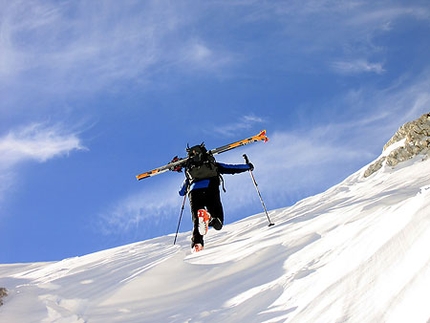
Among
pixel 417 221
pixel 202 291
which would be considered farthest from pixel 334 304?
pixel 202 291

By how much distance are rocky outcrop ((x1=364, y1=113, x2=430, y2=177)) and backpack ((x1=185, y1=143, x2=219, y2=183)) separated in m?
10.3

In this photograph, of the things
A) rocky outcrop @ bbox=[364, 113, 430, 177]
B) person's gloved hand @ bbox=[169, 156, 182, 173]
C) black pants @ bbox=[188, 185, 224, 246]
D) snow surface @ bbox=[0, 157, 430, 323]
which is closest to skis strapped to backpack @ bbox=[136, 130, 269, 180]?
person's gloved hand @ bbox=[169, 156, 182, 173]

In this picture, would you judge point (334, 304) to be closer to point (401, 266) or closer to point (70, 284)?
point (401, 266)

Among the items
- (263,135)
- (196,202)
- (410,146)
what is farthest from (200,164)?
(410,146)

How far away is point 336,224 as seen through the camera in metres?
8.34

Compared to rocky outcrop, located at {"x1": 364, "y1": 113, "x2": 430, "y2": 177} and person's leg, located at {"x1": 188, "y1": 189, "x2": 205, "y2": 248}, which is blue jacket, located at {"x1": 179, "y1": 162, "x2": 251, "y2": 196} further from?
Result: rocky outcrop, located at {"x1": 364, "y1": 113, "x2": 430, "y2": 177}

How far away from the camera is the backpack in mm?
12594

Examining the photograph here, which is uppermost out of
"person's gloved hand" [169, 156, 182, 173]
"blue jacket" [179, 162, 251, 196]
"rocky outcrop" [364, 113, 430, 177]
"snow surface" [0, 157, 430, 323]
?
"person's gloved hand" [169, 156, 182, 173]

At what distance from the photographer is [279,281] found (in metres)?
6.11

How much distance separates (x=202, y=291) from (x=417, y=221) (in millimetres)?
3370

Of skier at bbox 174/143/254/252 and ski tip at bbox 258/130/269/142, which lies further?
ski tip at bbox 258/130/269/142

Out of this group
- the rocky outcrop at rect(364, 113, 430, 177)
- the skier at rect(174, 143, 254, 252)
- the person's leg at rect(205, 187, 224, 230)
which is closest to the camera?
the skier at rect(174, 143, 254, 252)

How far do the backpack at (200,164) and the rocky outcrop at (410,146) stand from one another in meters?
10.3

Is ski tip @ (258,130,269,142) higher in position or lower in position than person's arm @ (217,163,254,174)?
higher
